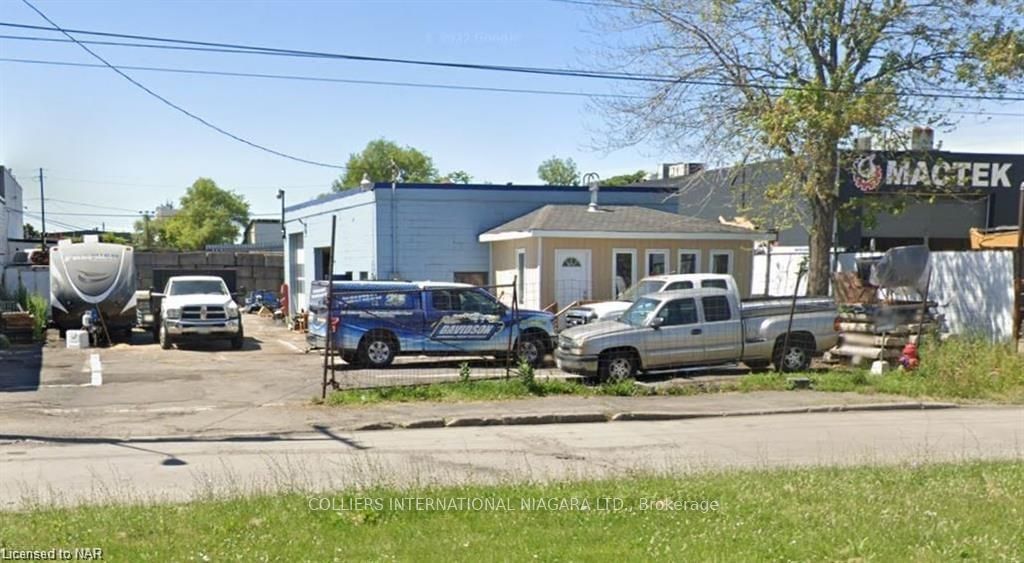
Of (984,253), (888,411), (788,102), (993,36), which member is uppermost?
(993,36)

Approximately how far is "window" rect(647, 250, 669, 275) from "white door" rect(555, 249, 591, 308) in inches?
78.1

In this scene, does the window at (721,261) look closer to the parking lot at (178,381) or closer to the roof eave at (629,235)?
the roof eave at (629,235)

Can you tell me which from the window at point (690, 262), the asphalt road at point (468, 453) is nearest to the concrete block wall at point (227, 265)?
the window at point (690, 262)

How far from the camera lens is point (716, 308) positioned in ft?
55.2

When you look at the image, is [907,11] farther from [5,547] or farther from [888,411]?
[5,547]

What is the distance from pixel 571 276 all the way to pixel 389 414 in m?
12.0

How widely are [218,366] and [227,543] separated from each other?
46.5 feet

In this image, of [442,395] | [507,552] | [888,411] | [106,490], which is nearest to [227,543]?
[507,552]

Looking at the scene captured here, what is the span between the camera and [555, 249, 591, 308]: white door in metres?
24.0

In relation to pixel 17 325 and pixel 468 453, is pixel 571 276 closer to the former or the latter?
pixel 468 453

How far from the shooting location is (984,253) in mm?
19516

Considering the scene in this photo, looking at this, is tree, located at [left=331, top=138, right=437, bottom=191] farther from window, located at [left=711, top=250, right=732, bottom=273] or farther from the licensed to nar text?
the licensed to nar text

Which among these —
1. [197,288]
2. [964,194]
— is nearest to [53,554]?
[197,288]

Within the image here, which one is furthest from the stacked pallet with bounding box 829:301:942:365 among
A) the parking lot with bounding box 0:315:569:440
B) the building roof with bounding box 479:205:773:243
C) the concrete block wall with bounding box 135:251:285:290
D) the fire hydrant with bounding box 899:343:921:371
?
the concrete block wall with bounding box 135:251:285:290
